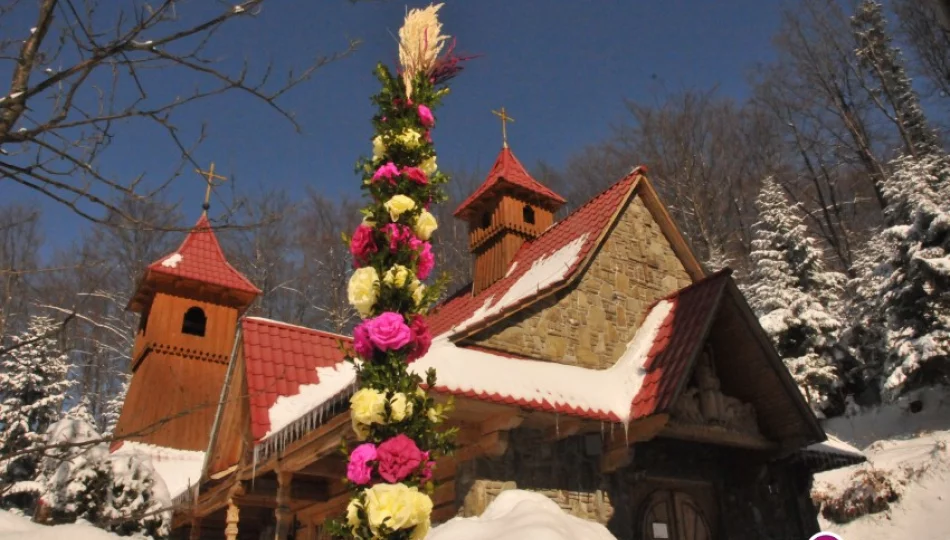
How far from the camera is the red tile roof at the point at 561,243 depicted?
10.4 meters

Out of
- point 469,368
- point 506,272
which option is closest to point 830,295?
point 506,272

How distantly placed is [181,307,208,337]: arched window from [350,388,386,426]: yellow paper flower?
620 inches

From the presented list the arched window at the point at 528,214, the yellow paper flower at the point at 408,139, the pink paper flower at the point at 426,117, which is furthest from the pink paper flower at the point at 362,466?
the arched window at the point at 528,214

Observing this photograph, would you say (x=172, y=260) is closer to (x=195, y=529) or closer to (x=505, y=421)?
(x=195, y=529)

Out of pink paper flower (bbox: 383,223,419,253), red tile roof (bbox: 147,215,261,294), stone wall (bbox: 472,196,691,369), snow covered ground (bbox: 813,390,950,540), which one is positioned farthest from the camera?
red tile roof (bbox: 147,215,261,294)

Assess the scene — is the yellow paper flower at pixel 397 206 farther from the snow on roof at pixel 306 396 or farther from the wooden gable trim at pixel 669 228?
the wooden gable trim at pixel 669 228

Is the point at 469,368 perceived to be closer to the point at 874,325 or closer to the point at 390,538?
the point at 390,538

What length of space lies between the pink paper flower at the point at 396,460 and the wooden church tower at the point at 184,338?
1393 cm

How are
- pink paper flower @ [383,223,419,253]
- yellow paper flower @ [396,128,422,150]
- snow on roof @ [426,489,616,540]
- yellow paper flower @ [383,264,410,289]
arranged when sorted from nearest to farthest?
yellow paper flower @ [383,264,410,289] < pink paper flower @ [383,223,419,253] < yellow paper flower @ [396,128,422,150] < snow on roof @ [426,489,616,540]

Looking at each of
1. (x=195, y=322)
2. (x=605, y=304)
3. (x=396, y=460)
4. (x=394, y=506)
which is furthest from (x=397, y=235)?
(x=195, y=322)

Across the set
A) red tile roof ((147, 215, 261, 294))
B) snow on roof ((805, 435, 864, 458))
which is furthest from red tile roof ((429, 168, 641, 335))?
red tile roof ((147, 215, 261, 294))

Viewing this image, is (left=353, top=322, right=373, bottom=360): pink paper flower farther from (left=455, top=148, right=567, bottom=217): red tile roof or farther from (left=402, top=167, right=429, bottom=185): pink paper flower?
(left=455, top=148, right=567, bottom=217): red tile roof

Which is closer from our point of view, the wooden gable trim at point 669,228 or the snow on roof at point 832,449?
the snow on roof at point 832,449

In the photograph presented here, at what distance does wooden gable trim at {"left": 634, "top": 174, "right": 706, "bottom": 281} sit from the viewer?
1144cm
